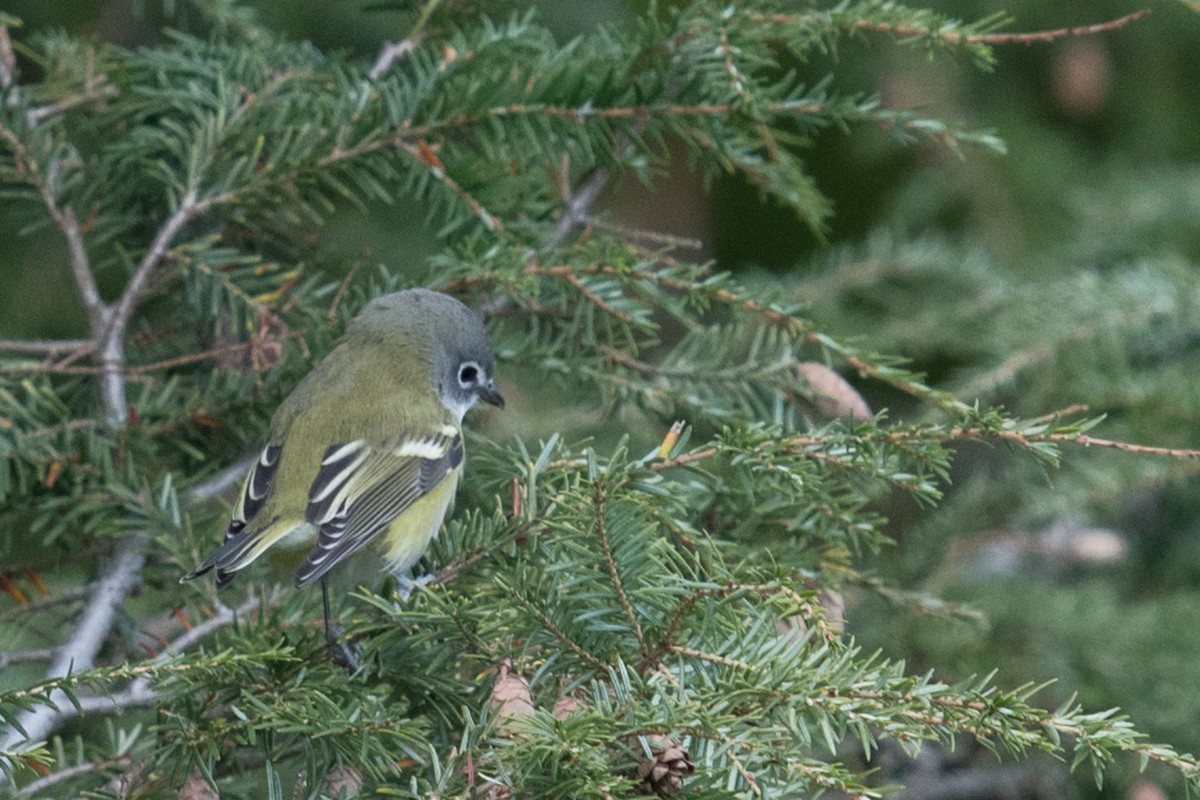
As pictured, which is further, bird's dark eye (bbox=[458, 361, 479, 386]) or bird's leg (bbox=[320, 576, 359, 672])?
bird's dark eye (bbox=[458, 361, 479, 386])

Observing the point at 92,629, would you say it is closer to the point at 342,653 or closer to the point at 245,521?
the point at 245,521

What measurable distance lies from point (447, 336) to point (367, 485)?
0.30 metres

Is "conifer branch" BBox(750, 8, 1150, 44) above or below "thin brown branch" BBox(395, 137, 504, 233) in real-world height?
above

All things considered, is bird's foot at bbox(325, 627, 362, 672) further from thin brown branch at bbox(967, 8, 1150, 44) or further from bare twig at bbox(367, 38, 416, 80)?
thin brown branch at bbox(967, 8, 1150, 44)

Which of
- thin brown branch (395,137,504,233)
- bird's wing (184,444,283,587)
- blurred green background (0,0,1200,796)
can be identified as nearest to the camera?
bird's wing (184,444,283,587)

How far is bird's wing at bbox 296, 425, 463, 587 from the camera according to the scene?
201 cm

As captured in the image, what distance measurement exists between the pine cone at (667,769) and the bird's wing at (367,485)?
843mm

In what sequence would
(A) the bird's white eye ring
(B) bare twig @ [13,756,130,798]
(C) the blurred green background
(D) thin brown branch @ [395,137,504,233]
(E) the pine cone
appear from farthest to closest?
(C) the blurred green background < (A) the bird's white eye ring < (D) thin brown branch @ [395,137,504,233] < (B) bare twig @ [13,756,130,798] < (E) the pine cone

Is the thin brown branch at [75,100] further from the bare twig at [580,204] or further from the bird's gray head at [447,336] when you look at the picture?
the bare twig at [580,204]

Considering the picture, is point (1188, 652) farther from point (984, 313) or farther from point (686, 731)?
point (686, 731)

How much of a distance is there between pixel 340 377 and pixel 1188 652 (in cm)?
167

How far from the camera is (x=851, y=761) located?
249cm

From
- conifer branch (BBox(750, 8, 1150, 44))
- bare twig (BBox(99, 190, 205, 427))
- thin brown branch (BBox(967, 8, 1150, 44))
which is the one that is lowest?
bare twig (BBox(99, 190, 205, 427))

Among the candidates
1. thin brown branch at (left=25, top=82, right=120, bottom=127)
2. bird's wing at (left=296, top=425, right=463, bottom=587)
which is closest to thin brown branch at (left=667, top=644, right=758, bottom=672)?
bird's wing at (left=296, top=425, right=463, bottom=587)
